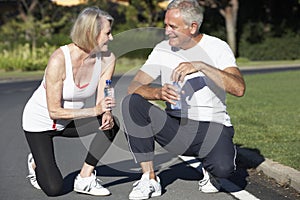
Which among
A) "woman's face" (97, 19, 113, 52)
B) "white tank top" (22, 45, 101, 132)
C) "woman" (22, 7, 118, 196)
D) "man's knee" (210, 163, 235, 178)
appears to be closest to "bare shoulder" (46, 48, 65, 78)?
"woman" (22, 7, 118, 196)

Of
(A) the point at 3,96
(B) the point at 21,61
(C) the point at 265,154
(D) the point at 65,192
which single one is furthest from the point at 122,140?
(B) the point at 21,61

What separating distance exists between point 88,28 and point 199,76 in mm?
1017

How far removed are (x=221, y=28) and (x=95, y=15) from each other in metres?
41.6

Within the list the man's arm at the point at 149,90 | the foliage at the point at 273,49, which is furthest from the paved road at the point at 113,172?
the foliage at the point at 273,49

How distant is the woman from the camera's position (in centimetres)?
587

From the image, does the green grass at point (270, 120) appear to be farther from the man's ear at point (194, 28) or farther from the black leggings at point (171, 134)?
the man's ear at point (194, 28)

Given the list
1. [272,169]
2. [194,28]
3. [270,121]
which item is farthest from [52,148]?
[270,121]

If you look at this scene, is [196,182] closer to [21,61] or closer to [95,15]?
[95,15]

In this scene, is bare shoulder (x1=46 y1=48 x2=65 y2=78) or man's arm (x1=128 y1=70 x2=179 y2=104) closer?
man's arm (x1=128 y1=70 x2=179 y2=104)

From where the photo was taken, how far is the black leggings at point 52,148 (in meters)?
6.05

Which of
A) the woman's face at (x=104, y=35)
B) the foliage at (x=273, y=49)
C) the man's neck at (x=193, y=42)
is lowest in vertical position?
the foliage at (x=273, y=49)

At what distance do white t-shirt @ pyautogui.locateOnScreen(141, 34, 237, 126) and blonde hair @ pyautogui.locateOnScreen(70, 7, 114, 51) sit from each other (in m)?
0.61

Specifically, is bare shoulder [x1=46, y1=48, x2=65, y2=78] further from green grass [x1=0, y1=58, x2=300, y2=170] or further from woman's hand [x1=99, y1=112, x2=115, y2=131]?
green grass [x1=0, y1=58, x2=300, y2=170]

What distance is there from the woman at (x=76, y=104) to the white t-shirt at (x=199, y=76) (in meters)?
0.49
